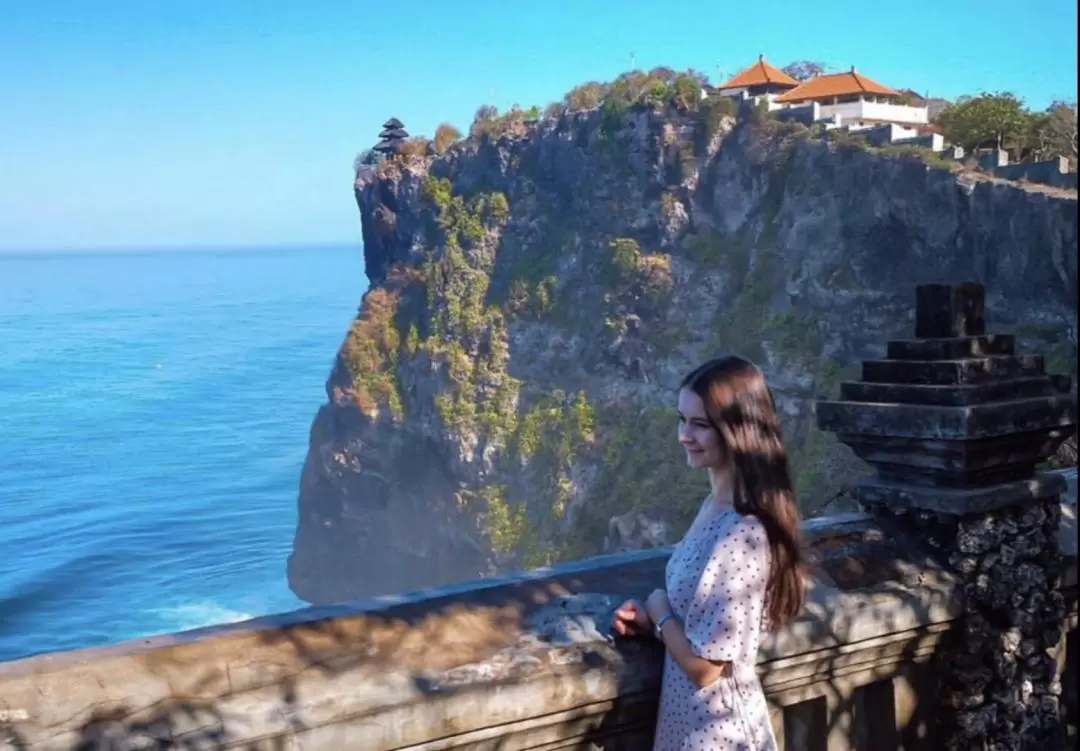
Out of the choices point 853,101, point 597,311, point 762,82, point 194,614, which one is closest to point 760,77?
point 762,82

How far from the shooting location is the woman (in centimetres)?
187

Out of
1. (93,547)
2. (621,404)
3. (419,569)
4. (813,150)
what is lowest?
(419,569)

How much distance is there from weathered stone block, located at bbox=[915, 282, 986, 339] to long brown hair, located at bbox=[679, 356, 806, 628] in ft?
3.12

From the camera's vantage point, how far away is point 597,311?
1848 inches

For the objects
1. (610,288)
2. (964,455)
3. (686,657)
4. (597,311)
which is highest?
(964,455)

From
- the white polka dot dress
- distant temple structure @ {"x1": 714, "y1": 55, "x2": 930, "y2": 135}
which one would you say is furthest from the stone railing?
distant temple structure @ {"x1": 714, "y1": 55, "x2": 930, "y2": 135}

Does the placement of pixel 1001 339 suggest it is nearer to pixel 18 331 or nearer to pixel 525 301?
pixel 18 331

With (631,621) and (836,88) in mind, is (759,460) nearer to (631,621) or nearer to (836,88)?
(631,621)

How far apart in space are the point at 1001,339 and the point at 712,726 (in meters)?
1.48

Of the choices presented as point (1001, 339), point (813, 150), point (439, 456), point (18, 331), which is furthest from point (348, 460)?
point (1001, 339)

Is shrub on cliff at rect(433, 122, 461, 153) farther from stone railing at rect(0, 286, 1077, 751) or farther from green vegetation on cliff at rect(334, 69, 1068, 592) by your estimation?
stone railing at rect(0, 286, 1077, 751)

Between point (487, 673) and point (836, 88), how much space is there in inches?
1852

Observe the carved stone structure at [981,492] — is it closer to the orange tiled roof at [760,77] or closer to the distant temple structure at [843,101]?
the distant temple structure at [843,101]

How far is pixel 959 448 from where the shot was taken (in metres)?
2.54
